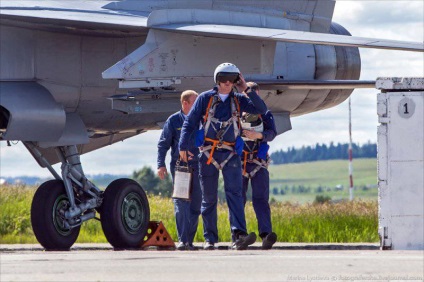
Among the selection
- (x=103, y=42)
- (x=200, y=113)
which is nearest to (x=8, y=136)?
(x=103, y=42)

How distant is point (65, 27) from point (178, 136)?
202cm

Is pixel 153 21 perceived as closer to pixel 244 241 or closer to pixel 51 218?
pixel 51 218

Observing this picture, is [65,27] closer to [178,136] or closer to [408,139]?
[178,136]

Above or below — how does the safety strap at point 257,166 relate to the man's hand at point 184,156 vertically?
below

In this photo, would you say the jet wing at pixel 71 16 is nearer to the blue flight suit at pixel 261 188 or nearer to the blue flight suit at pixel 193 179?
the blue flight suit at pixel 193 179

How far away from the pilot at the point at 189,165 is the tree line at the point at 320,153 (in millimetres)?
122787

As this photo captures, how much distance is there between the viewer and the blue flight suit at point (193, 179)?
13.3m

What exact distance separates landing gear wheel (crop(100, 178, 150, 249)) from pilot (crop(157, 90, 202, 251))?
1.25 metres

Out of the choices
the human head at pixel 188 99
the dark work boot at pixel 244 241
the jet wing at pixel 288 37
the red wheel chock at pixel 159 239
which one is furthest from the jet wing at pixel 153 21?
the dark work boot at pixel 244 241

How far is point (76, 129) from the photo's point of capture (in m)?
14.7

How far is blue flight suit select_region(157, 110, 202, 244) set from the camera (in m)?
13.3

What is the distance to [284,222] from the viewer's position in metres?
17.3

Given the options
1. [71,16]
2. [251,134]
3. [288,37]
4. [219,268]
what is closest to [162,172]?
[251,134]

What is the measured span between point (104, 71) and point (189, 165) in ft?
5.26
